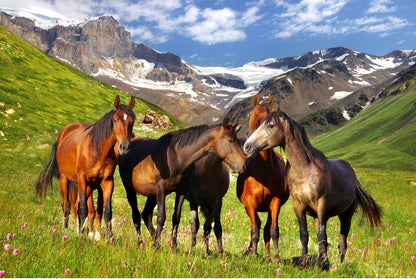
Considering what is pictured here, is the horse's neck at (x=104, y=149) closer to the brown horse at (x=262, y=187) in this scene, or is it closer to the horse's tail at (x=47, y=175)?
the brown horse at (x=262, y=187)

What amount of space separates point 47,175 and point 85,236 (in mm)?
6195

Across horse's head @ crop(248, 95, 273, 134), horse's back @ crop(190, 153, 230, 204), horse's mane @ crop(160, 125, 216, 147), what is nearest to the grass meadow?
horse's back @ crop(190, 153, 230, 204)

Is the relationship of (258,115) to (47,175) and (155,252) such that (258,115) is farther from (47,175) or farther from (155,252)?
(47,175)

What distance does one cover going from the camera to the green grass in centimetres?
529

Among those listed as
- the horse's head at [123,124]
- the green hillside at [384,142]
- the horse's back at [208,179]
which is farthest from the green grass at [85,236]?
the green hillside at [384,142]

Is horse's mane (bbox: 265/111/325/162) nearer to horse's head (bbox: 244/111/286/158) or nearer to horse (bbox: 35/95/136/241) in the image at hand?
horse's head (bbox: 244/111/286/158)

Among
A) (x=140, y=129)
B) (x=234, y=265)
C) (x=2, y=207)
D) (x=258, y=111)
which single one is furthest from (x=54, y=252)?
(x=140, y=129)

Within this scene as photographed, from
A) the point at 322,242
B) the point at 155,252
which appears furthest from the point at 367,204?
the point at 155,252

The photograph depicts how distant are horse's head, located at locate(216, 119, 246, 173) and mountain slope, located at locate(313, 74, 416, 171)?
380 ft

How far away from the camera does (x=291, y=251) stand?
34.9 feet

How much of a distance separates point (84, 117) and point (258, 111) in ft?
130

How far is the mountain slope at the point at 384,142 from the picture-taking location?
115 m

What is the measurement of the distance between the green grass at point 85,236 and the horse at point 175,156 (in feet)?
4.50

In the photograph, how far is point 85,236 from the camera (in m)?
7.46
